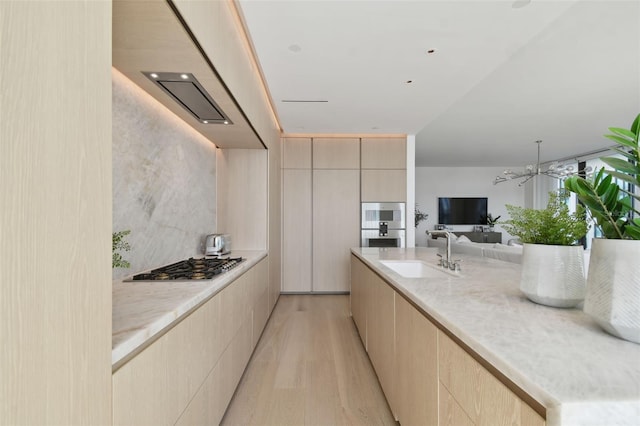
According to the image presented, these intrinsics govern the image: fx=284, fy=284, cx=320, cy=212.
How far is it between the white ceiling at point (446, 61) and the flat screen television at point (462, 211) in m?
3.93

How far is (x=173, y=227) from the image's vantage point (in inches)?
87.8

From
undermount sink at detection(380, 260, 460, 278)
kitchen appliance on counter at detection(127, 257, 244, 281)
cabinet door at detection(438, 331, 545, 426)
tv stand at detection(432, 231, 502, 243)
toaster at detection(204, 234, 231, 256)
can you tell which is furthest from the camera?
tv stand at detection(432, 231, 502, 243)

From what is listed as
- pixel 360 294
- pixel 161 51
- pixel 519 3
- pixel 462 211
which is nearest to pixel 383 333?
pixel 360 294

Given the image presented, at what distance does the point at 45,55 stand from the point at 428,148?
6705mm

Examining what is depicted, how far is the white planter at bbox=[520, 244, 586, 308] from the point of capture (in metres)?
0.94

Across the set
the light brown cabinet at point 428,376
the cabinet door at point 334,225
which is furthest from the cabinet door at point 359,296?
the cabinet door at point 334,225

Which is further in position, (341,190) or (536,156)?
(536,156)

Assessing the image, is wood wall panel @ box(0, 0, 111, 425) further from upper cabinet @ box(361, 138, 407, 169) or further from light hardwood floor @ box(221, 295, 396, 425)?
upper cabinet @ box(361, 138, 407, 169)

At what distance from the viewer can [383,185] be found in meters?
4.52

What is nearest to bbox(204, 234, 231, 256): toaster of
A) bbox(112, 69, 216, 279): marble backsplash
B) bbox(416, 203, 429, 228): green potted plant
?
bbox(112, 69, 216, 279): marble backsplash

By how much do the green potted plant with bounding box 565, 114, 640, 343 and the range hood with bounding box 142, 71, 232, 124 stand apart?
1.76m

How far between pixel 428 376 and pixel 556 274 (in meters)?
0.58

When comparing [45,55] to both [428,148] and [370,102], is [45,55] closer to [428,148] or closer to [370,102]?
[370,102]

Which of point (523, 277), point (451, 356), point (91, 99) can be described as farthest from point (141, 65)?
point (523, 277)
